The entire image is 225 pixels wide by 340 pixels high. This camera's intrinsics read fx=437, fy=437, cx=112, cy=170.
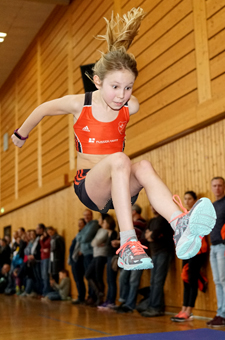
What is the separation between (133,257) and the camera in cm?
238

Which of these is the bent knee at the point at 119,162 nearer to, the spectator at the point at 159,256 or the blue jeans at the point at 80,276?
the spectator at the point at 159,256

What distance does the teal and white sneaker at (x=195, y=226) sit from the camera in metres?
2.28

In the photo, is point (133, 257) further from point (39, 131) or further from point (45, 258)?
point (39, 131)

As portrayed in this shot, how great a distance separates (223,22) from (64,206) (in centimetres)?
640

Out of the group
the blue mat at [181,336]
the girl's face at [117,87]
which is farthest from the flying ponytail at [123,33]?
the blue mat at [181,336]

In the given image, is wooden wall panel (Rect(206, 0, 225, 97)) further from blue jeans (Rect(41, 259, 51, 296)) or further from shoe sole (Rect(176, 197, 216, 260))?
blue jeans (Rect(41, 259, 51, 296))

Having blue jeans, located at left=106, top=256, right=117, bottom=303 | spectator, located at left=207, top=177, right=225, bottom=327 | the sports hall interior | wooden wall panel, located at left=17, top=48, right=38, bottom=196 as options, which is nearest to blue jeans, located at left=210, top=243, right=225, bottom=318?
spectator, located at left=207, top=177, right=225, bottom=327

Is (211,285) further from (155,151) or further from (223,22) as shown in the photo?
(223,22)

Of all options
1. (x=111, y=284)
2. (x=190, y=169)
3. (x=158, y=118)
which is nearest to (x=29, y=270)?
(x=111, y=284)

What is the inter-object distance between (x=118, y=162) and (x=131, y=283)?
15.7 feet

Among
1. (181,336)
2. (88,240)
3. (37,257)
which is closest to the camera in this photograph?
(181,336)

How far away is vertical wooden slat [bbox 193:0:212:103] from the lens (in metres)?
6.05

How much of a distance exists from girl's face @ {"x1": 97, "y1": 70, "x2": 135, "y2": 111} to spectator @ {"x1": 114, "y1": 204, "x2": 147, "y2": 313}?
431 cm

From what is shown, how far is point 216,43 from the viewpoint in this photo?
5.89 meters
